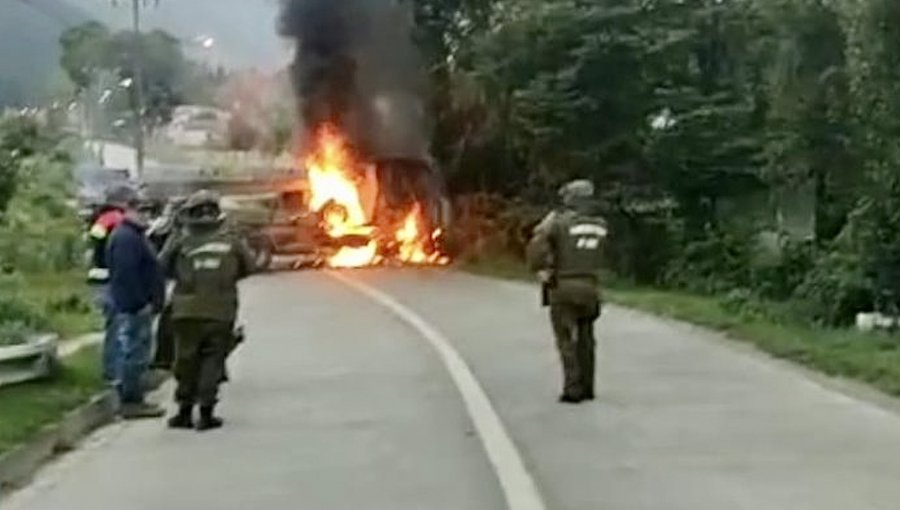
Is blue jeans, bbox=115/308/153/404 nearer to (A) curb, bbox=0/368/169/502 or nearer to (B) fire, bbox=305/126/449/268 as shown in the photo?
(A) curb, bbox=0/368/169/502

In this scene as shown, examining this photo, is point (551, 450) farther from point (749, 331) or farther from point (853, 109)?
point (853, 109)

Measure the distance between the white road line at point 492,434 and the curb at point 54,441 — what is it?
2.86m

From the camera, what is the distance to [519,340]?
75.3ft

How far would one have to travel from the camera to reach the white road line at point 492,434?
36.6 feet

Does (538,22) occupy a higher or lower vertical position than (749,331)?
higher

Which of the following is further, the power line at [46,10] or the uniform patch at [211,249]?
the power line at [46,10]

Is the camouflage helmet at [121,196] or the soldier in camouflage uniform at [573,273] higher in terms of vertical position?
the camouflage helmet at [121,196]

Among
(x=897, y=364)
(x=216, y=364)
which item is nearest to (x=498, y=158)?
(x=897, y=364)

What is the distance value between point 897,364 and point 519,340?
18.5 feet

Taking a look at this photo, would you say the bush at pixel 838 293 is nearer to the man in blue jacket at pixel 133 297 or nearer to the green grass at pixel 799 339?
the green grass at pixel 799 339

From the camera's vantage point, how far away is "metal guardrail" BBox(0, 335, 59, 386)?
1606 cm

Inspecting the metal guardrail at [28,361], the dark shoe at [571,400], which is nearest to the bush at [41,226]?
the metal guardrail at [28,361]

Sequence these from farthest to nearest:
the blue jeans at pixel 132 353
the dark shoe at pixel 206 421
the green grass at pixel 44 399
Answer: the blue jeans at pixel 132 353 → the dark shoe at pixel 206 421 → the green grass at pixel 44 399

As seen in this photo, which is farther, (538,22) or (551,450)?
(538,22)
